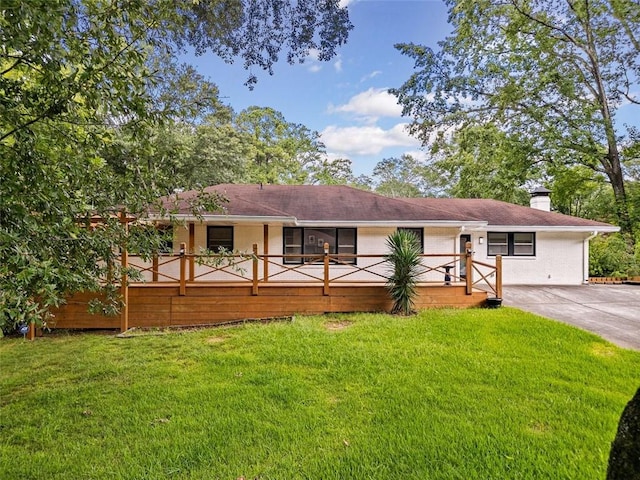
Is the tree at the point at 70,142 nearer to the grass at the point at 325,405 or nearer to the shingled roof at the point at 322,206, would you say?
the grass at the point at 325,405

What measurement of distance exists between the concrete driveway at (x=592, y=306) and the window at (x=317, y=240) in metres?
4.87

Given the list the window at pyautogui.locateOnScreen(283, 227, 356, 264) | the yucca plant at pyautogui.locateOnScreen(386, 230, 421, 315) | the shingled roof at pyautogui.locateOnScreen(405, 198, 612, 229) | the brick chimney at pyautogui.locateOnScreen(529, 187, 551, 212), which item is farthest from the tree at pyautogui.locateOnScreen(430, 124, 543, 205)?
the yucca plant at pyautogui.locateOnScreen(386, 230, 421, 315)

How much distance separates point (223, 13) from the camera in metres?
4.55

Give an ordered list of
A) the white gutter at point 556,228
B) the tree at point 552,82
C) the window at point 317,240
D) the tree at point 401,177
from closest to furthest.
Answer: the window at point 317,240, the white gutter at point 556,228, the tree at point 552,82, the tree at point 401,177

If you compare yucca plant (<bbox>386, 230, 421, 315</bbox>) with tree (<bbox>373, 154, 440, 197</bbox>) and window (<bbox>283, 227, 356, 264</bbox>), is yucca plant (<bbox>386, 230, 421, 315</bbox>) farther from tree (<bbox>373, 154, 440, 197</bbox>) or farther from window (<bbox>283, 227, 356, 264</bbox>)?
tree (<bbox>373, 154, 440, 197</bbox>)

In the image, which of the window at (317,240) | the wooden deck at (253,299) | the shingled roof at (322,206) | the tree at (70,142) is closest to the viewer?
the tree at (70,142)

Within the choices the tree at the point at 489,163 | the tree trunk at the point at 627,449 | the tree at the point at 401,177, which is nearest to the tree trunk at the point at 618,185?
the tree at the point at 489,163

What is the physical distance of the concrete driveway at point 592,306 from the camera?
20.8 feet

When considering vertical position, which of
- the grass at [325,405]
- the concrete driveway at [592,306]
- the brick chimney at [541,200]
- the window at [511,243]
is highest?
the brick chimney at [541,200]

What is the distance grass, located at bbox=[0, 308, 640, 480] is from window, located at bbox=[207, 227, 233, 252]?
465cm

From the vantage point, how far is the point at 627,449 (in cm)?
129

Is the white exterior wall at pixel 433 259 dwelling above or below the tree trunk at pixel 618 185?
below

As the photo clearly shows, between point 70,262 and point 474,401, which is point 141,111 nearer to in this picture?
point 70,262

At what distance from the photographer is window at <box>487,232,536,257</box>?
483 inches
